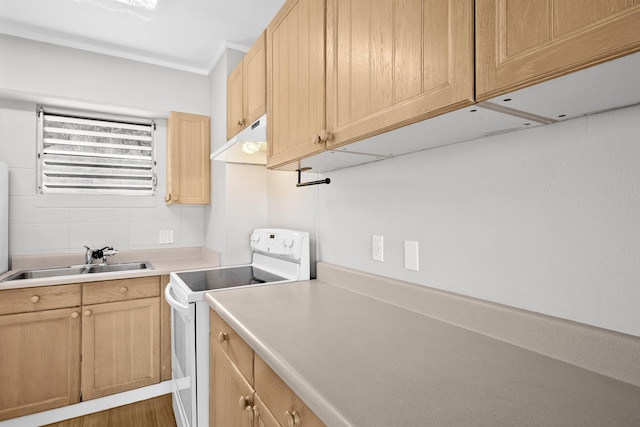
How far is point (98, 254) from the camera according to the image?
2.50 metres

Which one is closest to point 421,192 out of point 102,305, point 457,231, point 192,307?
point 457,231

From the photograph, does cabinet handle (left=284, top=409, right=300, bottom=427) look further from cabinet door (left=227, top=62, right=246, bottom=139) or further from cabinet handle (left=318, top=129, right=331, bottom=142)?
cabinet door (left=227, top=62, right=246, bottom=139)

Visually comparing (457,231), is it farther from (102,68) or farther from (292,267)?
(102,68)

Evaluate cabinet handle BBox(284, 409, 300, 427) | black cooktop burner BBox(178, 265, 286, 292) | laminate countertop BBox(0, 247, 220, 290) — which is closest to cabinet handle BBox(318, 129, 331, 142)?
cabinet handle BBox(284, 409, 300, 427)

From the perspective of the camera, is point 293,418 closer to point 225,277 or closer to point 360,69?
point 360,69

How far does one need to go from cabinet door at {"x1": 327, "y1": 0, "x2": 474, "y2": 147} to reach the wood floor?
82.0 inches

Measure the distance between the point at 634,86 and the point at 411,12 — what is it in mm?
507

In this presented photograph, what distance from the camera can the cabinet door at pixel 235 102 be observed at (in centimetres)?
215

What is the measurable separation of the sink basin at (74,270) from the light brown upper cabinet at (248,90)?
1.31m

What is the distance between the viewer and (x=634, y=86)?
63 cm

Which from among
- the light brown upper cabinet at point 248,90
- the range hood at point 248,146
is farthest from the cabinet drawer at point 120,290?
the light brown upper cabinet at point 248,90

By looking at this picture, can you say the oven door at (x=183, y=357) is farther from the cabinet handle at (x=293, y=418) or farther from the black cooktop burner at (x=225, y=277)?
the cabinet handle at (x=293, y=418)

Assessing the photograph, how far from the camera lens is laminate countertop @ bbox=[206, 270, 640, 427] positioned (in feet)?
1.99

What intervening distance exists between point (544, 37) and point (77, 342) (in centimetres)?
272
